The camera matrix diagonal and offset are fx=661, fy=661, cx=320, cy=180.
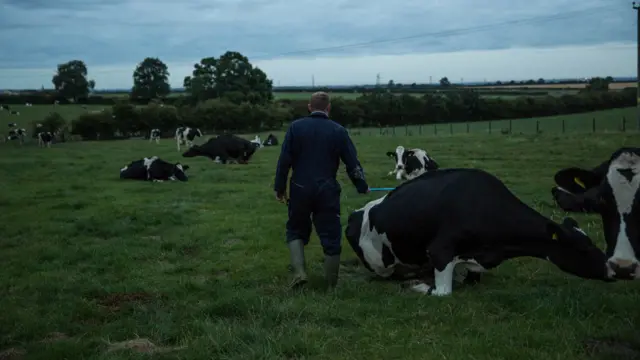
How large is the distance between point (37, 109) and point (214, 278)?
80158 millimetres

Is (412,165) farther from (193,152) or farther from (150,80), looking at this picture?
(150,80)

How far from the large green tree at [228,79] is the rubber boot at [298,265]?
80.1 meters

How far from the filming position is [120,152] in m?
35.4

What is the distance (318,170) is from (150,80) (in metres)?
→ 104

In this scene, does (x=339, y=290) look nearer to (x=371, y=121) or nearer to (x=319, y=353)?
(x=319, y=353)

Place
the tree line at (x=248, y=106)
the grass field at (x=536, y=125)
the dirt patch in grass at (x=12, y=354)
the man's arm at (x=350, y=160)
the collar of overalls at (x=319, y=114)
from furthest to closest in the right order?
the tree line at (x=248, y=106) < the grass field at (x=536, y=125) < the collar of overalls at (x=319, y=114) < the man's arm at (x=350, y=160) < the dirt patch in grass at (x=12, y=354)

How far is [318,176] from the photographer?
7.66m

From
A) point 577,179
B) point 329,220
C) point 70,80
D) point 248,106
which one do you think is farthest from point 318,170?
point 70,80

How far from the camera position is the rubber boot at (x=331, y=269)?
7.79 m

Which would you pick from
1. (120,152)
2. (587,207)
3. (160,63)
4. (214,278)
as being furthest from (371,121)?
(214,278)

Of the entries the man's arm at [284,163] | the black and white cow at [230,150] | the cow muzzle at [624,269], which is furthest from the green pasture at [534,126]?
the cow muzzle at [624,269]

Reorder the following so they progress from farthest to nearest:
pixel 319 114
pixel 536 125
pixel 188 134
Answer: pixel 536 125 → pixel 188 134 → pixel 319 114

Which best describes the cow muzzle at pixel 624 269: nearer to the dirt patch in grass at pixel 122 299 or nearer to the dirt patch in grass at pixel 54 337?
the dirt patch in grass at pixel 122 299

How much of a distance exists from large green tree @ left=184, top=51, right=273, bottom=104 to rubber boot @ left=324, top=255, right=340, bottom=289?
3159 inches
